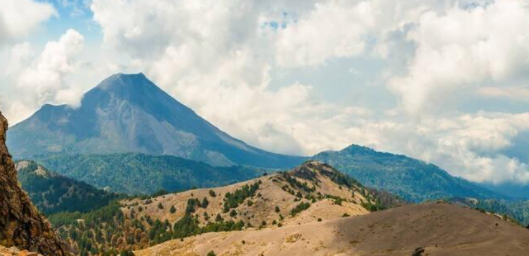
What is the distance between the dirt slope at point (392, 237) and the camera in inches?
3095

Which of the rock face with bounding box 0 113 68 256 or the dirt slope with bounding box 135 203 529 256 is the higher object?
the rock face with bounding box 0 113 68 256

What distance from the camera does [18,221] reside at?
47.5 metres

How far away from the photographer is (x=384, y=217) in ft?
388

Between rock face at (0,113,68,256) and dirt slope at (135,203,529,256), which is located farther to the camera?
dirt slope at (135,203,529,256)

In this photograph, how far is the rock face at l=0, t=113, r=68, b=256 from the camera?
4553 cm

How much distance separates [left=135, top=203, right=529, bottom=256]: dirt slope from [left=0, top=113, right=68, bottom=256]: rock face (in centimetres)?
5634

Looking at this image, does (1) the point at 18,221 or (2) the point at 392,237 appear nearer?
(1) the point at 18,221

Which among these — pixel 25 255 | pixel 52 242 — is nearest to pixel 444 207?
pixel 52 242

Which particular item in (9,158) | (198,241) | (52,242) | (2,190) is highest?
(9,158)

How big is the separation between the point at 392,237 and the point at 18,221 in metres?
78.6

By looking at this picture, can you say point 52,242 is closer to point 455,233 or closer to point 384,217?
point 455,233

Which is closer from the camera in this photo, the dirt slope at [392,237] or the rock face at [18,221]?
the rock face at [18,221]

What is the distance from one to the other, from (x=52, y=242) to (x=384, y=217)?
8795cm

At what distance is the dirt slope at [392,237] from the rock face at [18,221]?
56342 mm
